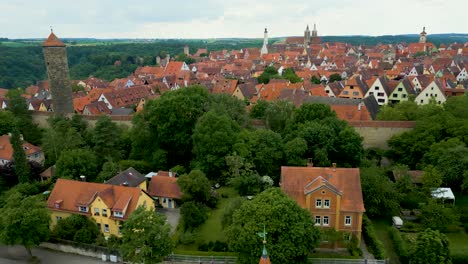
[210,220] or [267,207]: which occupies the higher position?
[267,207]

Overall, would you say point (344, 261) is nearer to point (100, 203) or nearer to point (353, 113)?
point (100, 203)

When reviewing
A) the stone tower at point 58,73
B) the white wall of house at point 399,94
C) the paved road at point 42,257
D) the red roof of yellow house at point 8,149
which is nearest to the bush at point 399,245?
the paved road at point 42,257

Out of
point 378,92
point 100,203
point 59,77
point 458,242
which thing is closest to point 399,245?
point 458,242

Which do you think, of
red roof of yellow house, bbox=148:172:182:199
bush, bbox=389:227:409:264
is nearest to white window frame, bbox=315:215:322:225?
bush, bbox=389:227:409:264

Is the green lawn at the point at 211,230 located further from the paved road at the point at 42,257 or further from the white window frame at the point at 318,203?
the white window frame at the point at 318,203

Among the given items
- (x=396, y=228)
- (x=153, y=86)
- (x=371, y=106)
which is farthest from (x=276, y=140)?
(x=153, y=86)

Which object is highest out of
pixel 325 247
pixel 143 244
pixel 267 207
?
pixel 267 207

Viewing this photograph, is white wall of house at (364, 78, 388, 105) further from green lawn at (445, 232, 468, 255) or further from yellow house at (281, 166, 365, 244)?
yellow house at (281, 166, 365, 244)

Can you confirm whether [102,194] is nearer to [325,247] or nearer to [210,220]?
[210,220]
